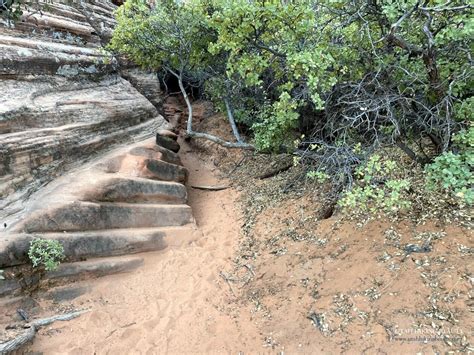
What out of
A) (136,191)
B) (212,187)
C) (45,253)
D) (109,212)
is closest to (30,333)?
(45,253)

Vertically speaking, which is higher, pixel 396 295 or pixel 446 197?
pixel 446 197

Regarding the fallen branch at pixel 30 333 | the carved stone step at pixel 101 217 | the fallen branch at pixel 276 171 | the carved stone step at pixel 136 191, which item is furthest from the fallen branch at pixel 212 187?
the fallen branch at pixel 30 333

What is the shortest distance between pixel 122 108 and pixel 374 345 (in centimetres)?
655

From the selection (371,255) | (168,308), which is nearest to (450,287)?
(371,255)

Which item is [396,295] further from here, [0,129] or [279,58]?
[0,129]

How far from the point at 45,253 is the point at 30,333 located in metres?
0.95

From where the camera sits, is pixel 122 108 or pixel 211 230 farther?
pixel 122 108

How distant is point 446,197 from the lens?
453 centimetres

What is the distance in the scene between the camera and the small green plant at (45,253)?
4375 millimetres

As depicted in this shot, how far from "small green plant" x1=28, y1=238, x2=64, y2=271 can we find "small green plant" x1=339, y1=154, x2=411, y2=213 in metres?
3.70

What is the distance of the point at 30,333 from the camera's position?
3.90m

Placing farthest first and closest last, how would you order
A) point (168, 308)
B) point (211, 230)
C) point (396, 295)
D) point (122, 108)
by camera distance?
point (122, 108), point (211, 230), point (168, 308), point (396, 295)

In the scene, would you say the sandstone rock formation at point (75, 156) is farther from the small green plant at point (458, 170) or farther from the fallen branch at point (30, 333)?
the small green plant at point (458, 170)

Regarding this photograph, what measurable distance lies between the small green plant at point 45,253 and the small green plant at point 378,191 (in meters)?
3.70
